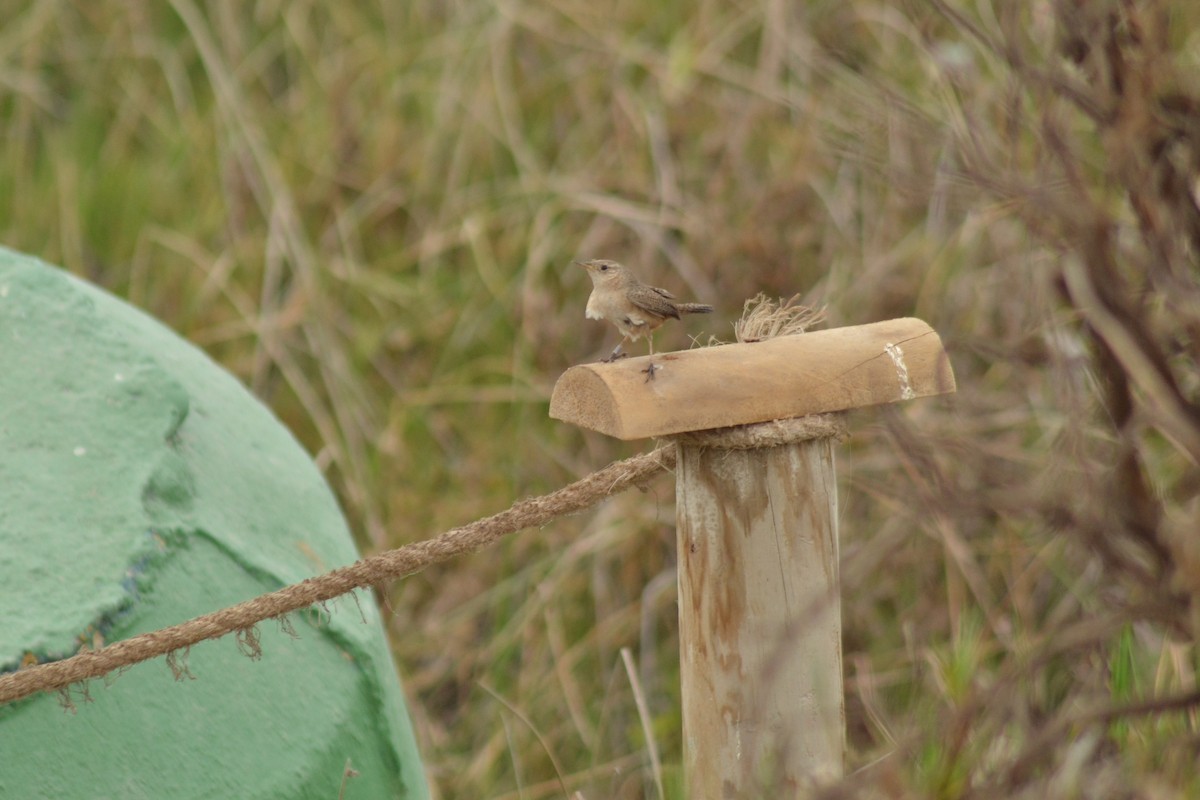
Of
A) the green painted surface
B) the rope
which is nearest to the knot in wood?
the rope

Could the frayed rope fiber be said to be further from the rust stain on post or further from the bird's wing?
the bird's wing

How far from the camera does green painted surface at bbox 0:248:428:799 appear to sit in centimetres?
166

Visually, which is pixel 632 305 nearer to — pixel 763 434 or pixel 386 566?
pixel 763 434

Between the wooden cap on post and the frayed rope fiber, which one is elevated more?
the wooden cap on post

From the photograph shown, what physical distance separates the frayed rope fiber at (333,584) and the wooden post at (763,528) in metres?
0.09

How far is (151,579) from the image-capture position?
5.73ft

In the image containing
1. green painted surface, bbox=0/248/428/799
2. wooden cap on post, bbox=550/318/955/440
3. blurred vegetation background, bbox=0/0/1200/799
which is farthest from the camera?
blurred vegetation background, bbox=0/0/1200/799

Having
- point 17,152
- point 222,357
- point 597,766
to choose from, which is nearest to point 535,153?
point 222,357

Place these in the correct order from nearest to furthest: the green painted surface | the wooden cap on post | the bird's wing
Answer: the wooden cap on post
the green painted surface
the bird's wing

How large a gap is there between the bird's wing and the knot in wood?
27cm

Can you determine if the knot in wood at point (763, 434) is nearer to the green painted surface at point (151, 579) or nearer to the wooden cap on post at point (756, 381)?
the wooden cap on post at point (756, 381)

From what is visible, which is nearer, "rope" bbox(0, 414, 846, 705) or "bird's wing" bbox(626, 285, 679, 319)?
"rope" bbox(0, 414, 846, 705)

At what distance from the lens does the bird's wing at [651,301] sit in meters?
1.85

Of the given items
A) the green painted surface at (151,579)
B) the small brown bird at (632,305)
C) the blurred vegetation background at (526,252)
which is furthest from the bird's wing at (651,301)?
the blurred vegetation background at (526,252)
